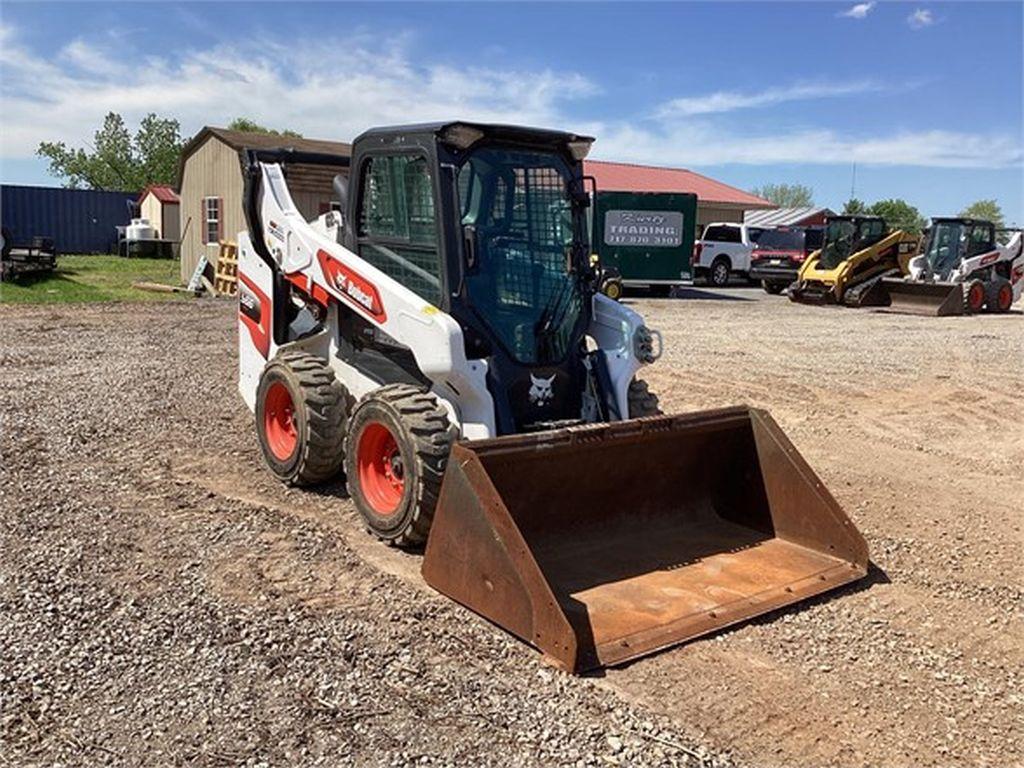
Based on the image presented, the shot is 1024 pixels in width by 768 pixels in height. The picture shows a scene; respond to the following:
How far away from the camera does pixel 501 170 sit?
5211 mm

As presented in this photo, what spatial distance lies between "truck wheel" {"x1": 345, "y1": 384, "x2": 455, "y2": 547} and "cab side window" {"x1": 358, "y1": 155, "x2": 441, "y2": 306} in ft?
2.07

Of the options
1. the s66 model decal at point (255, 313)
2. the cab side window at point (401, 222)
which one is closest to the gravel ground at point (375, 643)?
the s66 model decal at point (255, 313)

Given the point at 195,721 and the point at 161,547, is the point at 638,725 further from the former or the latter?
the point at 161,547

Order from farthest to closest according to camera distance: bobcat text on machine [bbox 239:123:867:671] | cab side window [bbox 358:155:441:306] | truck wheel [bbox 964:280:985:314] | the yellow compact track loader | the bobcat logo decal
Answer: the yellow compact track loader < truck wheel [bbox 964:280:985:314] < the bobcat logo decal < cab side window [bbox 358:155:441:306] < bobcat text on machine [bbox 239:123:867:671]

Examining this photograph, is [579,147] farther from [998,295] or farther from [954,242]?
[998,295]

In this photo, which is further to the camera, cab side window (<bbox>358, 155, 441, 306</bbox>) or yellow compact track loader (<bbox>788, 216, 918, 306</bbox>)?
yellow compact track loader (<bbox>788, 216, 918, 306</bbox>)

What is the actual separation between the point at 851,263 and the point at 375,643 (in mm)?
19493

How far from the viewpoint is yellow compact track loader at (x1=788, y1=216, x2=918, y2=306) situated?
20969 millimetres

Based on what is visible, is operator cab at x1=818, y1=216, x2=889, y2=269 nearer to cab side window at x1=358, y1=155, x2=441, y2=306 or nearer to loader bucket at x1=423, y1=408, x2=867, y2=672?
loader bucket at x1=423, y1=408, x2=867, y2=672

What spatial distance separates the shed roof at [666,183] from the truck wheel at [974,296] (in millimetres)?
15018

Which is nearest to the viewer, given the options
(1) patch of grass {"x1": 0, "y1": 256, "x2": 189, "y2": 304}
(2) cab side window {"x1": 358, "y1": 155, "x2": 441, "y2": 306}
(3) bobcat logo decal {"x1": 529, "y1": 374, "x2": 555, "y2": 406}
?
(2) cab side window {"x1": 358, "y1": 155, "x2": 441, "y2": 306}

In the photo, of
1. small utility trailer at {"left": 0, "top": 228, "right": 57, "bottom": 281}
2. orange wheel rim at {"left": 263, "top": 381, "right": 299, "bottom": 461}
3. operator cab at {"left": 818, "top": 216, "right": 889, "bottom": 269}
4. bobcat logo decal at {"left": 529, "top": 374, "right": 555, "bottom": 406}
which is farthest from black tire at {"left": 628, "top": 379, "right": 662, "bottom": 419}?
small utility trailer at {"left": 0, "top": 228, "right": 57, "bottom": 281}

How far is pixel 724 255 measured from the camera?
2756cm

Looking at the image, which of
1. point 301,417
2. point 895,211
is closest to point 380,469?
point 301,417
